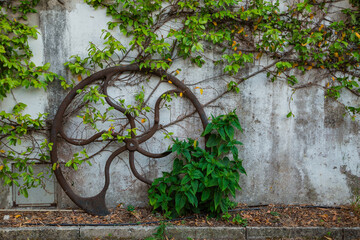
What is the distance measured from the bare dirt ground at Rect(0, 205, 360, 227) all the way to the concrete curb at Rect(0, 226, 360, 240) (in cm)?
12

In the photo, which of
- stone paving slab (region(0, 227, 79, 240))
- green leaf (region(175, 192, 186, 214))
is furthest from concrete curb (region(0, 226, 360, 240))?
green leaf (region(175, 192, 186, 214))

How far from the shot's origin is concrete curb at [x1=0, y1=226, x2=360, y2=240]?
4.21 meters

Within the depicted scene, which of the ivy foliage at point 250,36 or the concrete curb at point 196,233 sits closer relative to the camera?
the concrete curb at point 196,233

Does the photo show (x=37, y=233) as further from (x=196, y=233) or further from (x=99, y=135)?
(x=196, y=233)

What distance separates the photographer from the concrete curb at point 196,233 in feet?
13.8

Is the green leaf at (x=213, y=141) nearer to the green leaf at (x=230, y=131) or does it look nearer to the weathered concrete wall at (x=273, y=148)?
the green leaf at (x=230, y=131)

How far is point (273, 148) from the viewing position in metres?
4.96

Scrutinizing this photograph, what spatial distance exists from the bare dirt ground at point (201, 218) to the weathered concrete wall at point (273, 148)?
195mm

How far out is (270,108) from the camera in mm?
4938

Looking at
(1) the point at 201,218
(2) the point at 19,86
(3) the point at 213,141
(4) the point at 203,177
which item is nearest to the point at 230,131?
(3) the point at 213,141

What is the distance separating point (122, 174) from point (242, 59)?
236cm

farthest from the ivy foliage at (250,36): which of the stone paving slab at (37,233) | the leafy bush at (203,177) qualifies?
the stone paving slab at (37,233)

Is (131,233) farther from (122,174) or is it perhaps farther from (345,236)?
(345,236)

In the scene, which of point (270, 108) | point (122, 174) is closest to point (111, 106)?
point (122, 174)
